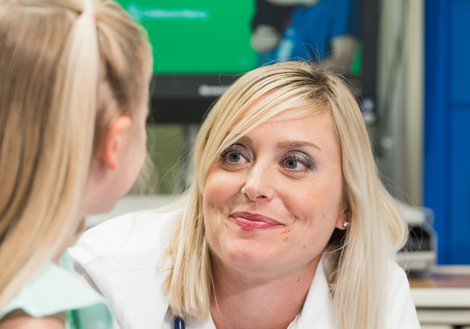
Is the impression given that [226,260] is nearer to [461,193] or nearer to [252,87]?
[252,87]

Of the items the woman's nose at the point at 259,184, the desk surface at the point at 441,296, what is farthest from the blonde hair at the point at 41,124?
the desk surface at the point at 441,296

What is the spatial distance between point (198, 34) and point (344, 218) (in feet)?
3.36

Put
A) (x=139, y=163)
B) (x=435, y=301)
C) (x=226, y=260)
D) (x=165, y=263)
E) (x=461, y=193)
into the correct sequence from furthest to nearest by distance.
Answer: (x=461, y=193) < (x=435, y=301) < (x=165, y=263) < (x=226, y=260) < (x=139, y=163)

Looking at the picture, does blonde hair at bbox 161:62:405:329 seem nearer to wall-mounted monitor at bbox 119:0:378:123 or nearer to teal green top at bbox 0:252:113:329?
teal green top at bbox 0:252:113:329

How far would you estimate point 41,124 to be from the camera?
25.6 inches

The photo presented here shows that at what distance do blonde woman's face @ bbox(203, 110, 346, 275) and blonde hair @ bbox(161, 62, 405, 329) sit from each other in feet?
0.09

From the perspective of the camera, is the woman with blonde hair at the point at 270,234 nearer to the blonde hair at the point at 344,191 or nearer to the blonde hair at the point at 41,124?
the blonde hair at the point at 344,191

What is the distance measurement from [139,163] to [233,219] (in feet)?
1.23

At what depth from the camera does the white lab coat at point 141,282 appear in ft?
3.81

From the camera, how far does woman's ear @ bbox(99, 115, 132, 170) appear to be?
2.32 ft

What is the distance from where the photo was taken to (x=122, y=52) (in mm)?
712

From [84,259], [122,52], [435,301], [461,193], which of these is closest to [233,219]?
[84,259]

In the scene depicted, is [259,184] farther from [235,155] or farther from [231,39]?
[231,39]

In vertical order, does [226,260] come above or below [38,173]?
below
